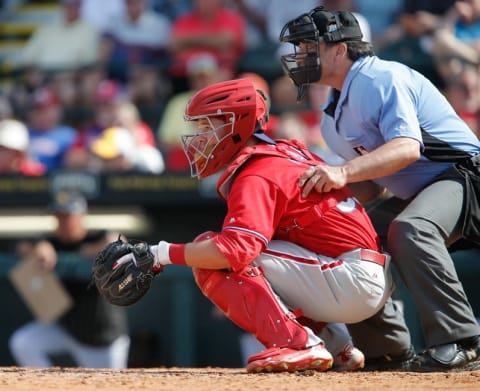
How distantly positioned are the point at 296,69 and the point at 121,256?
1.32 metres

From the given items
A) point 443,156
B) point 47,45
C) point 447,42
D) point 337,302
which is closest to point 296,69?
point 443,156

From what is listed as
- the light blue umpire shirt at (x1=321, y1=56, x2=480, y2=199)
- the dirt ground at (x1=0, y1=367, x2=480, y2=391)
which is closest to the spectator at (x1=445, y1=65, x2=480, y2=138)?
the light blue umpire shirt at (x1=321, y1=56, x2=480, y2=199)

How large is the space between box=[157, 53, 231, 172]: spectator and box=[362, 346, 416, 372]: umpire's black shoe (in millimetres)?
4239

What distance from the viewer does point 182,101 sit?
31.5ft

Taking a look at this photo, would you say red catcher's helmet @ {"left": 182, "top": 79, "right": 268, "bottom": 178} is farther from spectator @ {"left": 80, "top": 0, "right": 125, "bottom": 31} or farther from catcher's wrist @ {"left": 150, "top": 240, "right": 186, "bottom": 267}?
spectator @ {"left": 80, "top": 0, "right": 125, "bottom": 31}

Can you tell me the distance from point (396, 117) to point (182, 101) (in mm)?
4969

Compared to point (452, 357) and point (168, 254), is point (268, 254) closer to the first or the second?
point (168, 254)

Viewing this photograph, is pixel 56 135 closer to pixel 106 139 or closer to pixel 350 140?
pixel 106 139

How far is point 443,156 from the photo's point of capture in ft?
16.7

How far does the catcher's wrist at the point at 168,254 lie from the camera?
4.60m

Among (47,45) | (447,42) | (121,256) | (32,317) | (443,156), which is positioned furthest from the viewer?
(47,45)

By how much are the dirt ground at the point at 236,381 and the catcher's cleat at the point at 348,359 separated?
24 centimetres

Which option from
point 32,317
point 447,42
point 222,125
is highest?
point 222,125

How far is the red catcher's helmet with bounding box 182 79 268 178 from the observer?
4.88 meters
